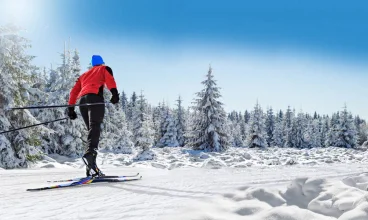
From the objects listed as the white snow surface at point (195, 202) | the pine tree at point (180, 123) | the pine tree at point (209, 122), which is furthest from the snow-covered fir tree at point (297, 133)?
the white snow surface at point (195, 202)

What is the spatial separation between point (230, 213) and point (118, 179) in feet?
6.52

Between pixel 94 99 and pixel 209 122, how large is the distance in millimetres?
29516

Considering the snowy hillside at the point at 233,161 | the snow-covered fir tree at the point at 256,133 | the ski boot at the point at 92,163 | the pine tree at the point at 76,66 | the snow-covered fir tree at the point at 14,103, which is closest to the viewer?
the ski boot at the point at 92,163

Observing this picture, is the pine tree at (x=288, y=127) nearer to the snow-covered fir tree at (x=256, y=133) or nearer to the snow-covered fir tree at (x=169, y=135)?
the snow-covered fir tree at (x=256, y=133)

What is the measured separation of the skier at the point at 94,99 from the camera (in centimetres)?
396

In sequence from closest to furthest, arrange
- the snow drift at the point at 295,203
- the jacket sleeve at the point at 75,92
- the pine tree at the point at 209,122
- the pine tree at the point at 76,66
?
the snow drift at the point at 295,203, the jacket sleeve at the point at 75,92, the pine tree at the point at 76,66, the pine tree at the point at 209,122

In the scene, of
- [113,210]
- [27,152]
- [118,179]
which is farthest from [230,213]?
[27,152]

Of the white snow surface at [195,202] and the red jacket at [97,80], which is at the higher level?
the red jacket at [97,80]

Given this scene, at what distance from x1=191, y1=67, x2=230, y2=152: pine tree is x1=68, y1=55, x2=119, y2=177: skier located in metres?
28.3

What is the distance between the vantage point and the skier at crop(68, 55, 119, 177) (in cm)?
396

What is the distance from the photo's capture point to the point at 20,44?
13.9 meters

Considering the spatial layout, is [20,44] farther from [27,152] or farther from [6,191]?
[6,191]

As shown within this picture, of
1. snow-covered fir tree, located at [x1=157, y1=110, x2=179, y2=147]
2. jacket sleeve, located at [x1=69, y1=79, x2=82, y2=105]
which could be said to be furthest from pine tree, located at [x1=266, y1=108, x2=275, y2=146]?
jacket sleeve, located at [x1=69, y1=79, x2=82, y2=105]

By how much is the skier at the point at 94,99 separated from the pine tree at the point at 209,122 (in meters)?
28.3
